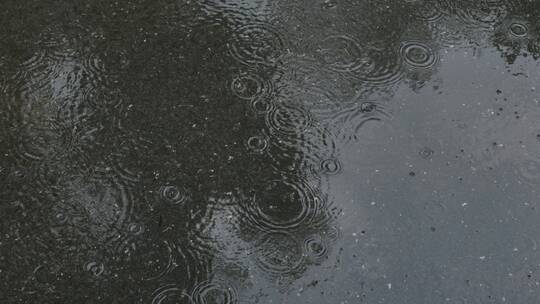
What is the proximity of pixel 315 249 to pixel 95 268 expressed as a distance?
3.58 feet

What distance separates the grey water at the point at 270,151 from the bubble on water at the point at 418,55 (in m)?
0.01

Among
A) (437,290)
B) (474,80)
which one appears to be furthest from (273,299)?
(474,80)

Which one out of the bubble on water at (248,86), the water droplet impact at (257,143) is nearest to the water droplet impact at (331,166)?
the water droplet impact at (257,143)

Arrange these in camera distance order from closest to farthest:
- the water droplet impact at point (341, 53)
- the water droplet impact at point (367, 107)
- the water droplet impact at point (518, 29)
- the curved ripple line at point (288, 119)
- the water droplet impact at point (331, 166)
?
the water droplet impact at point (331, 166), the curved ripple line at point (288, 119), the water droplet impact at point (367, 107), the water droplet impact at point (341, 53), the water droplet impact at point (518, 29)

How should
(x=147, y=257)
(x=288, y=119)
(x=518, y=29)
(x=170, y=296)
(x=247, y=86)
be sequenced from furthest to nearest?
(x=518, y=29) < (x=247, y=86) < (x=288, y=119) < (x=147, y=257) < (x=170, y=296)

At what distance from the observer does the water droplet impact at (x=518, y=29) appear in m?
4.28

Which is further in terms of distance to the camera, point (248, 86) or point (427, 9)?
point (427, 9)

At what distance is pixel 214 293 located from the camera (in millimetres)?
3236

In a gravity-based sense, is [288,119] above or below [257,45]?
below

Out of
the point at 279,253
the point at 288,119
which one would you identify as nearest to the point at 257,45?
the point at 288,119

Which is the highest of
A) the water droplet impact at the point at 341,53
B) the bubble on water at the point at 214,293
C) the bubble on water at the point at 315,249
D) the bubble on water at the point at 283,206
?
the water droplet impact at the point at 341,53

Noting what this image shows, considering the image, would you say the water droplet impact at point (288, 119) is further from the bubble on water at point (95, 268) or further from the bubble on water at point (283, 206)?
the bubble on water at point (95, 268)

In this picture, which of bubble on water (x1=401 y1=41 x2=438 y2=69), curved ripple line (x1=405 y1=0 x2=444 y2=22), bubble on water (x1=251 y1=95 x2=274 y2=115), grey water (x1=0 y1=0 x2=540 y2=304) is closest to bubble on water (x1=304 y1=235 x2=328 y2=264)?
grey water (x1=0 y1=0 x2=540 y2=304)

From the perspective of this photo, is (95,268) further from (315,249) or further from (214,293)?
(315,249)
